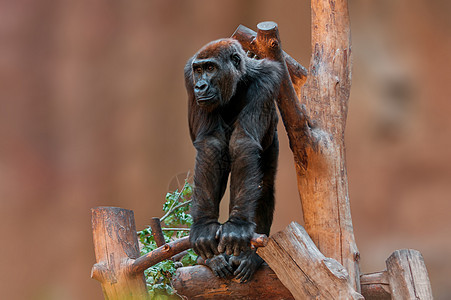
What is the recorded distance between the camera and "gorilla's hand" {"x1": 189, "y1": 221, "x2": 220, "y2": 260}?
3023mm

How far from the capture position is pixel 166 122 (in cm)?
714

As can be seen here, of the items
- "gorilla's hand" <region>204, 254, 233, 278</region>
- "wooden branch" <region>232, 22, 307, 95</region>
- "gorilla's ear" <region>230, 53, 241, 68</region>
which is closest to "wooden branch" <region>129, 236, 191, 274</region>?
Result: "gorilla's hand" <region>204, 254, 233, 278</region>

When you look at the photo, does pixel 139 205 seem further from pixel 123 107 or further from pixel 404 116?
pixel 404 116

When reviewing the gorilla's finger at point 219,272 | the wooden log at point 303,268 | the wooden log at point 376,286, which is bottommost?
the wooden log at point 376,286

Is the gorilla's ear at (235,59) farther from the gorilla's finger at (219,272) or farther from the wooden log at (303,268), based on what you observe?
the gorilla's finger at (219,272)

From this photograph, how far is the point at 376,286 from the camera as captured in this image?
3.37 metres

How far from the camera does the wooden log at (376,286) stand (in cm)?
332

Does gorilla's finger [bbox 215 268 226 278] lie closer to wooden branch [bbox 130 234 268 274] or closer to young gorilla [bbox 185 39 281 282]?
young gorilla [bbox 185 39 281 282]

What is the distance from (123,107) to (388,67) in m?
3.61

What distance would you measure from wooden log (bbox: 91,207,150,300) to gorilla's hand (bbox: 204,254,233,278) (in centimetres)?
48

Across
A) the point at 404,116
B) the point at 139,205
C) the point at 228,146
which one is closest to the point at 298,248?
the point at 228,146

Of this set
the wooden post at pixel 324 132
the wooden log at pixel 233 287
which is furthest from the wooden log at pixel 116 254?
the wooden post at pixel 324 132

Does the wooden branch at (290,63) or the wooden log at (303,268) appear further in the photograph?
the wooden branch at (290,63)

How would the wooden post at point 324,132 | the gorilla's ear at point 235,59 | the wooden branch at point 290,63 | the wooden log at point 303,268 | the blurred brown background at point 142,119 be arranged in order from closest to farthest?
the wooden log at point 303,268
the wooden post at point 324,132
the gorilla's ear at point 235,59
the wooden branch at point 290,63
the blurred brown background at point 142,119
